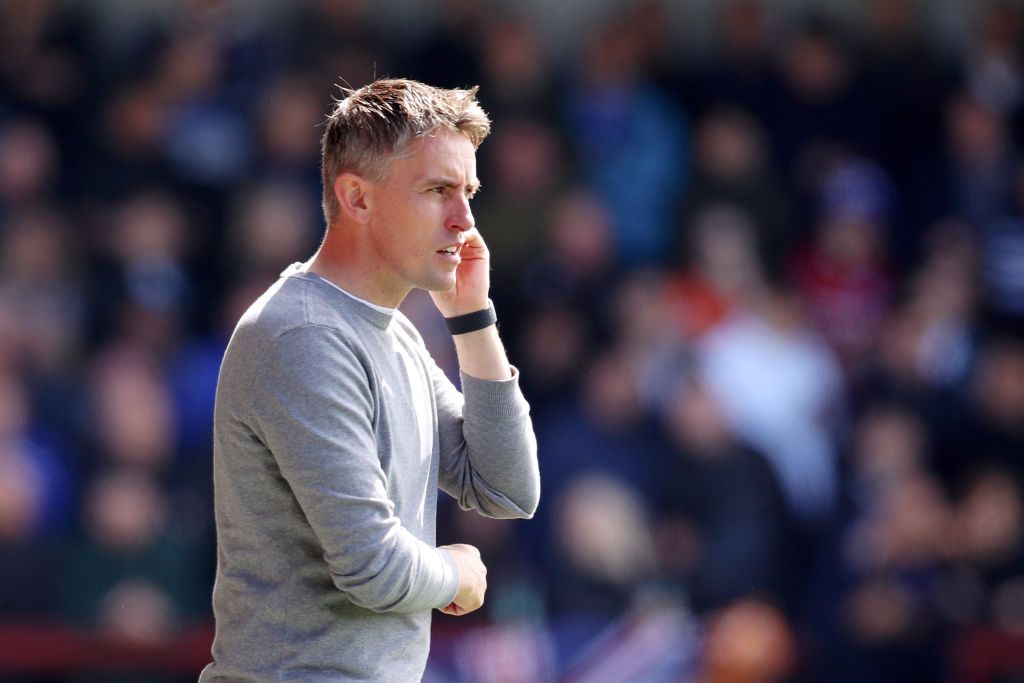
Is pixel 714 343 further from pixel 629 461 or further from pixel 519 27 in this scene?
pixel 519 27

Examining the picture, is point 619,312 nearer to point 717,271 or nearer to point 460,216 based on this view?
point 717,271

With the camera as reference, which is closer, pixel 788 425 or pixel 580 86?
pixel 788 425

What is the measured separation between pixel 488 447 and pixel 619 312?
434 centimetres

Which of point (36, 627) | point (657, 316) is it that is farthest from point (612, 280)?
point (36, 627)

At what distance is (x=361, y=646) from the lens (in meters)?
2.34

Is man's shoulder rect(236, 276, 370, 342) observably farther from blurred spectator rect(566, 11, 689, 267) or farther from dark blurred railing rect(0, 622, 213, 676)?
blurred spectator rect(566, 11, 689, 267)

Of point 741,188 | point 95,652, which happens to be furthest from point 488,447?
point 741,188

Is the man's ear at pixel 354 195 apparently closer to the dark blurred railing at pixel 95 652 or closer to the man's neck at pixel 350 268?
the man's neck at pixel 350 268

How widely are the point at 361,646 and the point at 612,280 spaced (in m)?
4.71

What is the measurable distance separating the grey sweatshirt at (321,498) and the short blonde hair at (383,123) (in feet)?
0.65

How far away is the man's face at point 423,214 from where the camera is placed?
7.92 ft

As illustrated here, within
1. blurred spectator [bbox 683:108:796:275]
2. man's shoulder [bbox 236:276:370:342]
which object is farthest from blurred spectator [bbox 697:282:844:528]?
man's shoulder [bbox 236:276:370:342]

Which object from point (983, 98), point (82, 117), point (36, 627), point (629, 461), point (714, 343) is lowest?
point (36, 627)

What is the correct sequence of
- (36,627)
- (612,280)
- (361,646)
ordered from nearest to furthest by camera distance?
1. (361,646)
2. (36,627)
3. (612,280)
